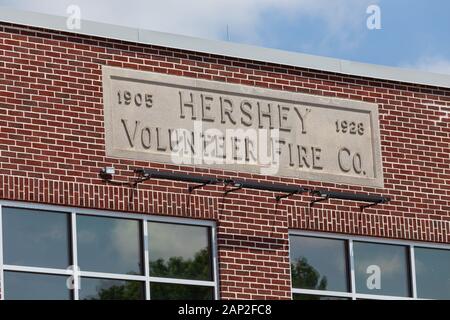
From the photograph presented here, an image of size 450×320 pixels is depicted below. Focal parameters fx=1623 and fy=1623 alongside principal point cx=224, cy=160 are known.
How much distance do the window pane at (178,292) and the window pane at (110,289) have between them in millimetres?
200

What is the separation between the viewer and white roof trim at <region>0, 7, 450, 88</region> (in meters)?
22.2

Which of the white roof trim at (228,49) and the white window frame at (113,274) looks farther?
the white roof trim at (228,49)

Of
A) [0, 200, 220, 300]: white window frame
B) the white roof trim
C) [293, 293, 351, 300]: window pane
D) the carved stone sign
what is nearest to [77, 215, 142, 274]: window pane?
[0, 200, 220, 300]: white window frame

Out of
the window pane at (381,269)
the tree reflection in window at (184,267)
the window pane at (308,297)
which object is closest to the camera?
the tree reflection in window at (184,267)

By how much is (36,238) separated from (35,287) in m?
0.65

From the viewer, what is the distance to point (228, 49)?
23656mm

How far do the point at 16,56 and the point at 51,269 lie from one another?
9.67 feet

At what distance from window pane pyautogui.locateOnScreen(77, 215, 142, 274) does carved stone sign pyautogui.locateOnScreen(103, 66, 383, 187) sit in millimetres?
982

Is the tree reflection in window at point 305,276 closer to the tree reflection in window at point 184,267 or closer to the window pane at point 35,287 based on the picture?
the tree reflection in window at point 184,267

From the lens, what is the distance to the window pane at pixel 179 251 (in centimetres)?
2234

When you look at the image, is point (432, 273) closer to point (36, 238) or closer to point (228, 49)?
point (228, 49)

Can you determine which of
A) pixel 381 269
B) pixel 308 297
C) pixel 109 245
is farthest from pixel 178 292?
pixel 381 269

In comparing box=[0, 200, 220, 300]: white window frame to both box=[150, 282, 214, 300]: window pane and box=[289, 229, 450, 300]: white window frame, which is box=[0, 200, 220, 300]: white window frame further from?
box=[289, 229, 450, 300]: white window frame

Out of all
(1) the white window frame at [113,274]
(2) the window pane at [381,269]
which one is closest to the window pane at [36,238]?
(1) the white window frame at [113,274]
